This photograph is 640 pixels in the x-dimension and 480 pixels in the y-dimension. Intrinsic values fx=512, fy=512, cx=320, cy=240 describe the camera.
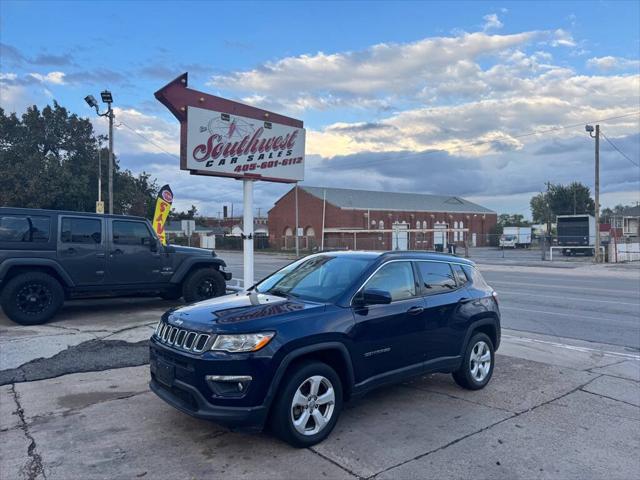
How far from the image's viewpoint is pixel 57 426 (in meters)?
4.68

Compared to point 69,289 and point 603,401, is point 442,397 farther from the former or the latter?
point 69,289

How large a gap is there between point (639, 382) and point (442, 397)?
113 inches

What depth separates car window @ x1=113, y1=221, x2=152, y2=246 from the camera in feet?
32.6

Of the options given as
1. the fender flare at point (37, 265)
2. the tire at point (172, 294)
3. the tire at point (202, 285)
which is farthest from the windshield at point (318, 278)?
the tire at point (172, 294)

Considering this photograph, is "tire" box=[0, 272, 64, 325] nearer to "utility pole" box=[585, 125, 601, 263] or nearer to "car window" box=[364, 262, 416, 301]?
"car window" box=[364, 262, 416, 301]

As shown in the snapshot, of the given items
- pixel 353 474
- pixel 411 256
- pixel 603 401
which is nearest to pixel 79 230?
pixel 411 256

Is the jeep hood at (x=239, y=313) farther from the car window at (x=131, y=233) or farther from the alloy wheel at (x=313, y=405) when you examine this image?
the car window at (x=131, y=233)

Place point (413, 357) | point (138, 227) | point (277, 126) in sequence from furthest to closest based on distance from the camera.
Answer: point (277, 126) → point (138, 227) → point (413, 357)

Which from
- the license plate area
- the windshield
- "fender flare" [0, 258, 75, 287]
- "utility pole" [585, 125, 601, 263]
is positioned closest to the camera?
the license plate area

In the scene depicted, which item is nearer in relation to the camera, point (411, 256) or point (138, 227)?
point (411, 256)

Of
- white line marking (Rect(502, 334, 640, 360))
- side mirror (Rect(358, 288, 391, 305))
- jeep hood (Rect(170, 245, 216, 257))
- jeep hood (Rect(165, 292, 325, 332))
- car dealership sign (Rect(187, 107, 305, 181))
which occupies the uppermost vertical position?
car dealership sign (Rect(187, 107, 305, 181))

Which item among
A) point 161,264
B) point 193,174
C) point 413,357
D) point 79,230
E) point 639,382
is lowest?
point 639,382

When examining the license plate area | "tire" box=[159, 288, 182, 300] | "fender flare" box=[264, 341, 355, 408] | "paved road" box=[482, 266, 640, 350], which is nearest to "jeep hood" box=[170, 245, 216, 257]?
"tire" box=[159, 288, 182, 300]

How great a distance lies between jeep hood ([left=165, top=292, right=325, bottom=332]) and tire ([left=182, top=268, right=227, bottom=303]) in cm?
602
